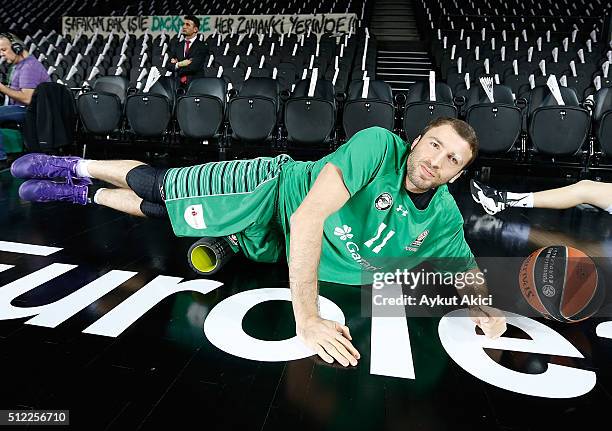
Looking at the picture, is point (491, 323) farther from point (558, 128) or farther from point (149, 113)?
point (149, 113)

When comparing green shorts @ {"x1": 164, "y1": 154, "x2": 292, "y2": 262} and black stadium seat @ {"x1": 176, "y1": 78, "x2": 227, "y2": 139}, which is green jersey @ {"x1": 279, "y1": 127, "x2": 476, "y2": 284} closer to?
green shorts @ {"x1": 164, "y1": 154, "x2": 292, "y2": 262}

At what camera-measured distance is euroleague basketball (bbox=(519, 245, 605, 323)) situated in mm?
1580

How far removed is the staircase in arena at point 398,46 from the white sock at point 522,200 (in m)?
5.22

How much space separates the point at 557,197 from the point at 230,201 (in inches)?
79.0

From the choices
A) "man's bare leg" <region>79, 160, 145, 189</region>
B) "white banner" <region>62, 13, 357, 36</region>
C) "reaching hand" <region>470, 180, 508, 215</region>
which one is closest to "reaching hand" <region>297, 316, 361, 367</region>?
"man's bare leg" <region>79, 160, 145, 189</region>

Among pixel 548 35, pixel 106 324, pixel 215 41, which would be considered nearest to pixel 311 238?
pixel 106 324

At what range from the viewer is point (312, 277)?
1367 millimetres

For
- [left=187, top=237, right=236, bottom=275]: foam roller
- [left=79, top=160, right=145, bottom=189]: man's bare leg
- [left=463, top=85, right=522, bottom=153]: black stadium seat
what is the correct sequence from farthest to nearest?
1. [left=463, top=85, right=522, bottom=153]: black stadium seat
2. [left=79, top=160, right=145, bottom=189]: man's bare leg
3. [left=187, top=237, right=236, bottom=275]: foam roller

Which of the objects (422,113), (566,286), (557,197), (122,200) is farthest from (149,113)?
(566,286)

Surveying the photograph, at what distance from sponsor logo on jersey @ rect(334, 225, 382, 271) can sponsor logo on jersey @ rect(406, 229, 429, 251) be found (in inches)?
7.6

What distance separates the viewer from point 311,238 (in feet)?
4.40

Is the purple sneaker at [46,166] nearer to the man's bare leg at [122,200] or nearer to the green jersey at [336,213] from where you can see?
the man's bare leg at [122,200]

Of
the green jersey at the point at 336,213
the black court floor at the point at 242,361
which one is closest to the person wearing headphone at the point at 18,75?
the black court floor at the point at 242,361

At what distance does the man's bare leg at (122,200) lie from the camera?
2.44 meters
